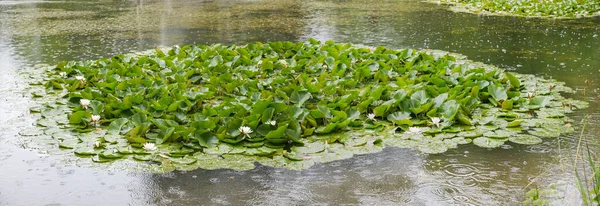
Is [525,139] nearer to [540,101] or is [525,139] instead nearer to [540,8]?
[540,101]

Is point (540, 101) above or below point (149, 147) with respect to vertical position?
above

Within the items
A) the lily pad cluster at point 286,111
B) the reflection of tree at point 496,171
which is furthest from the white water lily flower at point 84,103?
the reflection of tree at point 496,171

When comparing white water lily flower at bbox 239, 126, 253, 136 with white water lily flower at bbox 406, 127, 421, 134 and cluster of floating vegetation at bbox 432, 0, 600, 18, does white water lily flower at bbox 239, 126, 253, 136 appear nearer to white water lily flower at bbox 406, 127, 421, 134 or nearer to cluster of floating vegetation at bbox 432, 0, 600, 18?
white water lily flower at bbox 406, 127, 421, 134

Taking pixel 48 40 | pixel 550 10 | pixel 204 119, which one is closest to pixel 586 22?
pixel 550 10

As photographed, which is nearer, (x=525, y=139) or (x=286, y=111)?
(x=525, y=139)

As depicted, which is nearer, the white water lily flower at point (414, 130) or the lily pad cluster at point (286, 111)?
the lily pad cluster at point (286, 111)

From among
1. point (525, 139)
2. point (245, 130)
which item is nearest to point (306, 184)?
point (245, 130)

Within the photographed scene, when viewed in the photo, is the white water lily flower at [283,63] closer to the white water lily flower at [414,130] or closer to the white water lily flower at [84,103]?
the white water lily flower at [84,103]
